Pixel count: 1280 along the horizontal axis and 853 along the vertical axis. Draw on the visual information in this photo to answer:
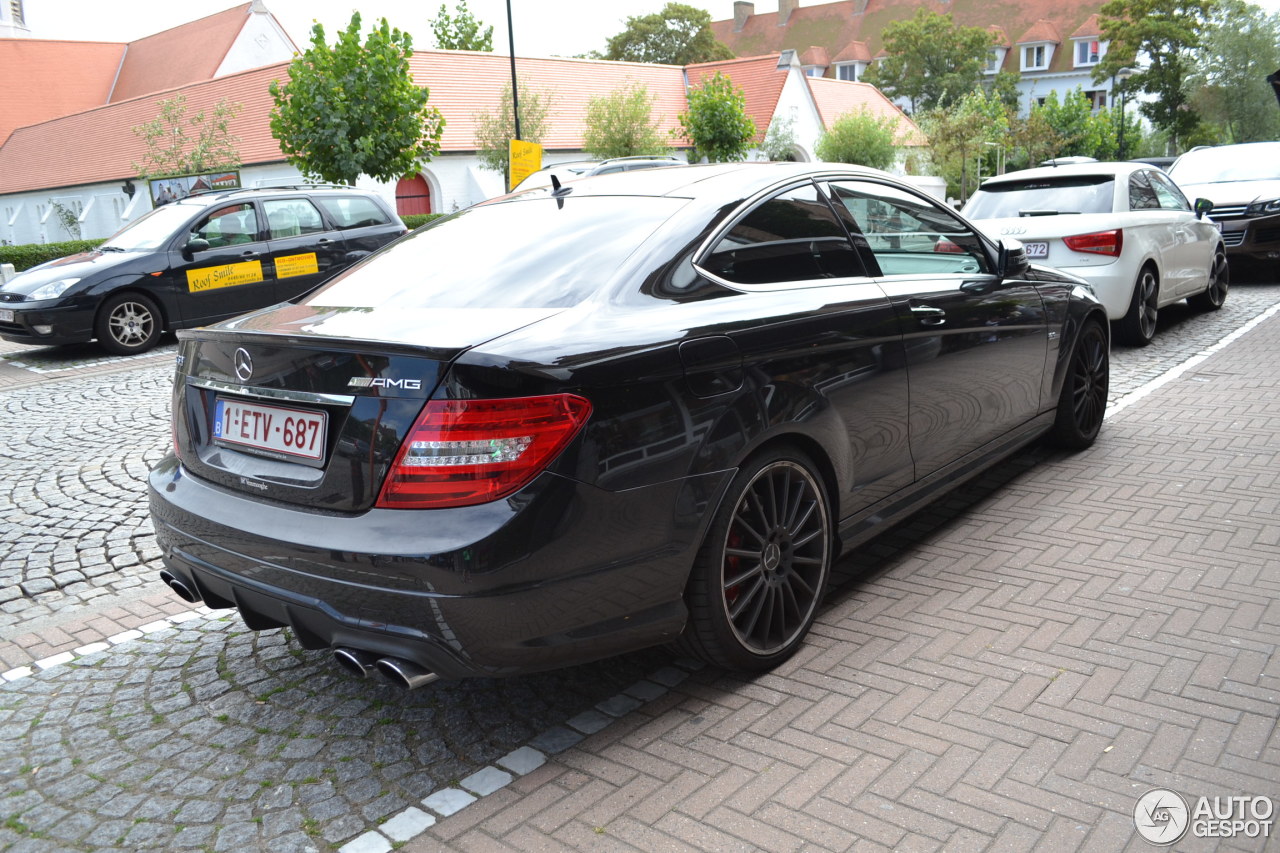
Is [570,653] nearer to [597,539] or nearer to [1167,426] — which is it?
[597,539]

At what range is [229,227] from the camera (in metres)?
12.7

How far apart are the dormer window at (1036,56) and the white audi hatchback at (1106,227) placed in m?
86.1

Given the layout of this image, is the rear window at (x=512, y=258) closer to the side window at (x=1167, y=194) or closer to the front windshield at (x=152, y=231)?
the side window at (x=1167, y=194)

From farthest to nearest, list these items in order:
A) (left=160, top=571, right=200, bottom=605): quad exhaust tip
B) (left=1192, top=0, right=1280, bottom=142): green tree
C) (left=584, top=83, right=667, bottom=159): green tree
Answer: (left=1192, top=0, right=1280, bottom=142): green tree
(left=584, top=83, right=667, bottom=159): green tree
(left=160, top=571, right=200, bottom=605): quad exhaust tip

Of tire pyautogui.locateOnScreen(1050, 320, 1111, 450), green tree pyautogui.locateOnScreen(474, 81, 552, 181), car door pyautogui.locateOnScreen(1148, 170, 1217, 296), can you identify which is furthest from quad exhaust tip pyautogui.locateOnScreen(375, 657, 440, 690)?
green tree pyautogui.locateOnScreen(474, 81, 552, 181)

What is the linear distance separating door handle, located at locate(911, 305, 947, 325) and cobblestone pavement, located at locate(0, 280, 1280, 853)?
1.03 metres

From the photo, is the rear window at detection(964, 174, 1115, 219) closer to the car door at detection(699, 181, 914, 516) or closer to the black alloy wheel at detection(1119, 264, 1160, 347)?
Result: the black alloy wheel at detection(1119, 264, 1160, 347)

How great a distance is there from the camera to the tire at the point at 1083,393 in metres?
5.80

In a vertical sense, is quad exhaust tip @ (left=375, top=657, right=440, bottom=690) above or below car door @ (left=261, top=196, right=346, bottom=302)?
below

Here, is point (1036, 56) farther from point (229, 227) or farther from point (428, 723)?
point (428, 723)

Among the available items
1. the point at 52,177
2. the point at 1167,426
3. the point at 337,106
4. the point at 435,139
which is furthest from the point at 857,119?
the point at 1167,426

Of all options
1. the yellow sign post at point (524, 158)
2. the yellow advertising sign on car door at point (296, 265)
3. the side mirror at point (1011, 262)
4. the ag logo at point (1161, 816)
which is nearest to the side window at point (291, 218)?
the yellow advertising sign on car door at point (296, 265)

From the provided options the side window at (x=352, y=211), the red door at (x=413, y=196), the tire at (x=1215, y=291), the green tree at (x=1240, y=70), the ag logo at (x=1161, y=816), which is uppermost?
the green tree at (x=1240, y=70)

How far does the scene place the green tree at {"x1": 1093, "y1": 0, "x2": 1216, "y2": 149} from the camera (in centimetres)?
6450
